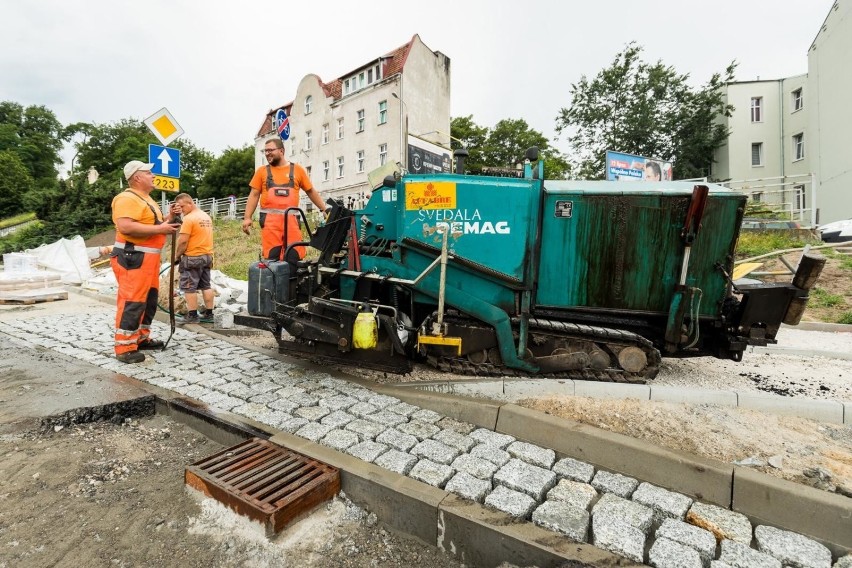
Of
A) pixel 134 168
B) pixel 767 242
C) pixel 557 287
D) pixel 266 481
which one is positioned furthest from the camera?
pixel 767 242

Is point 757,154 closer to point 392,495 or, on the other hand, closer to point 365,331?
point 365,331

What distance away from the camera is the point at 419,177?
3816 mm

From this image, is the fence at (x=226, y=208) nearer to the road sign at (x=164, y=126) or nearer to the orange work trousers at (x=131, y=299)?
the road sign at (x=164, y=126)

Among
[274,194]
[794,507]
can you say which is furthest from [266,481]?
[274,194]

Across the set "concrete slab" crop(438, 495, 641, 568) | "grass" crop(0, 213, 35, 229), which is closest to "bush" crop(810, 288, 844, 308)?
"concrete slab" crop(438, 495, 641, 568)

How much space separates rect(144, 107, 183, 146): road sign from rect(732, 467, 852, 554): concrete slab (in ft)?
25.8

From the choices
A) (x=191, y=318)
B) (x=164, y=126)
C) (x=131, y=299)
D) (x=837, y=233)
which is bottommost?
(x=191, y=318)

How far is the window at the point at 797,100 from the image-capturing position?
2319 cm

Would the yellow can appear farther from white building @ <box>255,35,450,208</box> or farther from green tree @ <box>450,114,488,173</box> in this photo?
green tree @ <box>450,114,488,173</box>

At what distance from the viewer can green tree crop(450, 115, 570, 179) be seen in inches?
1323

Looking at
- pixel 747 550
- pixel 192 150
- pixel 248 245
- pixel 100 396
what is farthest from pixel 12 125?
pixel 747 550

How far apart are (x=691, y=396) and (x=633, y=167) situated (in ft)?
47.0

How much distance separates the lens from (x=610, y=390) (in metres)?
3.27

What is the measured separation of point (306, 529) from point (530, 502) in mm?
1090
